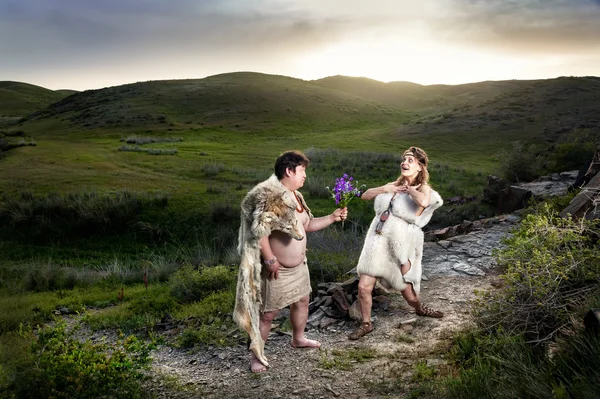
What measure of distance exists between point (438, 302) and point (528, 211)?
4.56m

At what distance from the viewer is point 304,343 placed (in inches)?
216

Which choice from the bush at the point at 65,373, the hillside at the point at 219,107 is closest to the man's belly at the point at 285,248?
the bush at the point at 65,373

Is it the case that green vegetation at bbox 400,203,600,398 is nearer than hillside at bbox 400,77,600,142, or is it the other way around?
green vegetation at bbox 400,203,600,398

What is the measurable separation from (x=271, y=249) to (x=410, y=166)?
196cm

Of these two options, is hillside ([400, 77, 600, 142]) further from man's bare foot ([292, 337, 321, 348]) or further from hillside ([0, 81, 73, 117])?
hillside ([0, 81, 73, 117])

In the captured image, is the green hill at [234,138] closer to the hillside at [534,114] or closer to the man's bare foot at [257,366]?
the hillside at [534,114]

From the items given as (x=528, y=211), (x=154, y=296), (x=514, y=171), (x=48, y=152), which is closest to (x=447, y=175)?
(x=514, y=171)

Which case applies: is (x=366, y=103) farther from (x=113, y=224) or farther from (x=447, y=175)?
(x=113, y=224)

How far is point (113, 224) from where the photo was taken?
13805 mm

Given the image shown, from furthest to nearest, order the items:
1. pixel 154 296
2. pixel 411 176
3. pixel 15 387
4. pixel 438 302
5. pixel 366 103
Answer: pixel 366 103 → pixel 154 296 → pixel 438 302 → pixel 411 176 → pixel 15 387

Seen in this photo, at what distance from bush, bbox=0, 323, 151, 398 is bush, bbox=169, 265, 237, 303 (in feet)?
12.2

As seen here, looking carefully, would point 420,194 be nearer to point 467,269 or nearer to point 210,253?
point 467,269

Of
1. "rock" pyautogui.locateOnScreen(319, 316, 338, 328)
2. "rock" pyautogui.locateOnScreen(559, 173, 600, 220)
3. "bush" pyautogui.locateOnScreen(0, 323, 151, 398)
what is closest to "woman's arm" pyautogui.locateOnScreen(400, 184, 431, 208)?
"rock" pyautogui.locateOnScreen(319, 316, 338, 328)

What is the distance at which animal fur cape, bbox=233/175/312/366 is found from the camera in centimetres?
452
